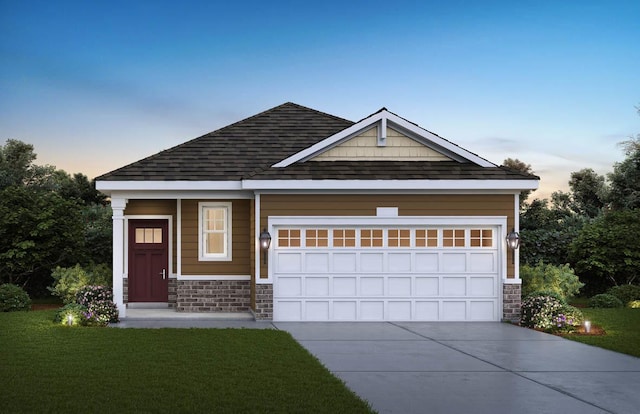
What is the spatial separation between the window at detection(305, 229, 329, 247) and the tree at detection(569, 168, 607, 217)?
83.2 feet

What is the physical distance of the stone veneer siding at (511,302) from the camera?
18.2 meters

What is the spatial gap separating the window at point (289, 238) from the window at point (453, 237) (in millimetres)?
3507

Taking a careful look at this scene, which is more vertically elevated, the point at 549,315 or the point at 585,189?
the point at 585,189

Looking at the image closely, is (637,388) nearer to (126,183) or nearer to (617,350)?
(617,350)

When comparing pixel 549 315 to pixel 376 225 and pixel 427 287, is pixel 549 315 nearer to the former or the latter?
pixel 427 287

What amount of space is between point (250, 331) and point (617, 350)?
23.0ft

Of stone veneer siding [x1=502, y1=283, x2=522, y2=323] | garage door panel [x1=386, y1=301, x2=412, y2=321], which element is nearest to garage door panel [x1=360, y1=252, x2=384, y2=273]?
garage door panel [x1=386, y1=301, x2=412, y2=321]

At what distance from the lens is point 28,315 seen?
18984 millimetres

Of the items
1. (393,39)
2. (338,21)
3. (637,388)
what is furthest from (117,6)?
(637,388)

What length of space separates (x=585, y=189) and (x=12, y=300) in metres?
30.1

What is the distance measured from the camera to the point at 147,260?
20906 mm

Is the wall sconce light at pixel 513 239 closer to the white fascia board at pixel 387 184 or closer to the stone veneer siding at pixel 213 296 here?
the white fascia board at pixel 387 184

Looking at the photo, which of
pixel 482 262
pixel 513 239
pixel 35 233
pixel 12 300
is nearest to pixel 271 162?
pixel 482 262

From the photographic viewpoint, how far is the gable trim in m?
18.1
